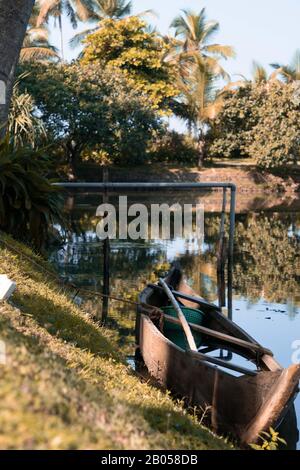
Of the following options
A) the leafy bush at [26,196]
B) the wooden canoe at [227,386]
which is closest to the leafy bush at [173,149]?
the leafy bush at [26,196]

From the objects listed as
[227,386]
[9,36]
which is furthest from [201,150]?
[227,386]

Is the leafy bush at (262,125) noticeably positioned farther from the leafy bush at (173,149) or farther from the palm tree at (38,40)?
the palm tree at (38,40)

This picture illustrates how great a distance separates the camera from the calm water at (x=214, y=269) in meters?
9.36

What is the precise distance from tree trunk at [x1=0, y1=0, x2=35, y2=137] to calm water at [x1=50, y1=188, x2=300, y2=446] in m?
3.38

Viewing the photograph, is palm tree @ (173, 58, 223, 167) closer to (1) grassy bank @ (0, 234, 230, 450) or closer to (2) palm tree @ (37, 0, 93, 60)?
(2) palm tree @ (37, 0, 93, 60)

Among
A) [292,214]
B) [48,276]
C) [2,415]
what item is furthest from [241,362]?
[292,214]

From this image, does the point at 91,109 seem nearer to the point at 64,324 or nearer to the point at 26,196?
the point at 26,196

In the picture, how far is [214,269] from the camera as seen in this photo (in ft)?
47.3

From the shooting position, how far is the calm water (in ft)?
30.7

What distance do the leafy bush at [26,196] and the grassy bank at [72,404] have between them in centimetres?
366

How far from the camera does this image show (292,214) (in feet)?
83.9

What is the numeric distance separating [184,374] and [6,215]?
4.30 m

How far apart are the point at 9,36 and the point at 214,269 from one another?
Answer: 281 inches

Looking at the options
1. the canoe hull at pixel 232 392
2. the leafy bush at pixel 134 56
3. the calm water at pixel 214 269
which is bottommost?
the calm water at pixel 214 269
